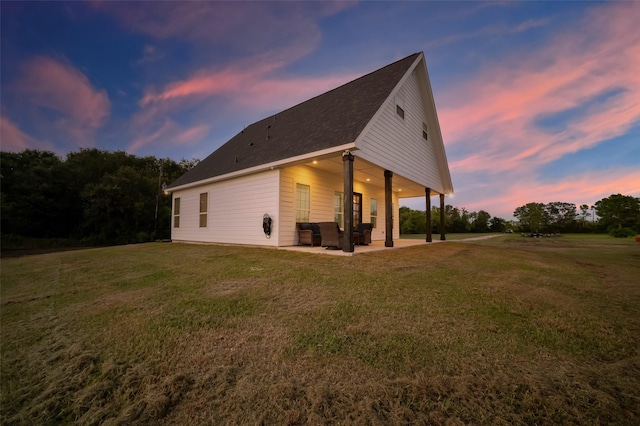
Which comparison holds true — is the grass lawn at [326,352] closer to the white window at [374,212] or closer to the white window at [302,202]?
the white window at [302,202]

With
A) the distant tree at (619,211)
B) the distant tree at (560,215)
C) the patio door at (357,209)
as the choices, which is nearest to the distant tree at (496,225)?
the distant tree at (560,215)

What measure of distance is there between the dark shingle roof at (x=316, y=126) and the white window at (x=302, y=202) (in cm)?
160

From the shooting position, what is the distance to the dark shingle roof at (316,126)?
7531mm

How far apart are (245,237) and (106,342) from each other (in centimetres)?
704

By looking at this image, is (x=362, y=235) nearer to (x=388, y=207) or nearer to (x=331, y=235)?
(x=388, y=207)

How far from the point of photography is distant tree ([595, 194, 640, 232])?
2256 cm

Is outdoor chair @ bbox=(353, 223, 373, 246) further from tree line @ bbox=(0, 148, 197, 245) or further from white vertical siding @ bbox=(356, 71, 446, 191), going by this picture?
tree line @ bbox=(0, 148, 197, 245)

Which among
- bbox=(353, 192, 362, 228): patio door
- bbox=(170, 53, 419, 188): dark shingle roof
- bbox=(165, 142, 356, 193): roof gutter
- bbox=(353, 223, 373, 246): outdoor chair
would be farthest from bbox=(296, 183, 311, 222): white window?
bbox=(353, 192, 362, 228): patio door

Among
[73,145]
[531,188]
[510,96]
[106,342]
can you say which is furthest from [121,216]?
[531,188]

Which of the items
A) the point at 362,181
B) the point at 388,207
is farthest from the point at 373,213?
the point at 388,207

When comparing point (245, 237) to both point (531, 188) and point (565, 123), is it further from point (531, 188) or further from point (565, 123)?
point (531, 188)

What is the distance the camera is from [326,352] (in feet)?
6.87

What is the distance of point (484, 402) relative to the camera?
146cm

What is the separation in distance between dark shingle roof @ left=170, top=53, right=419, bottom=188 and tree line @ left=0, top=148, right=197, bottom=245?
29.7 feet
